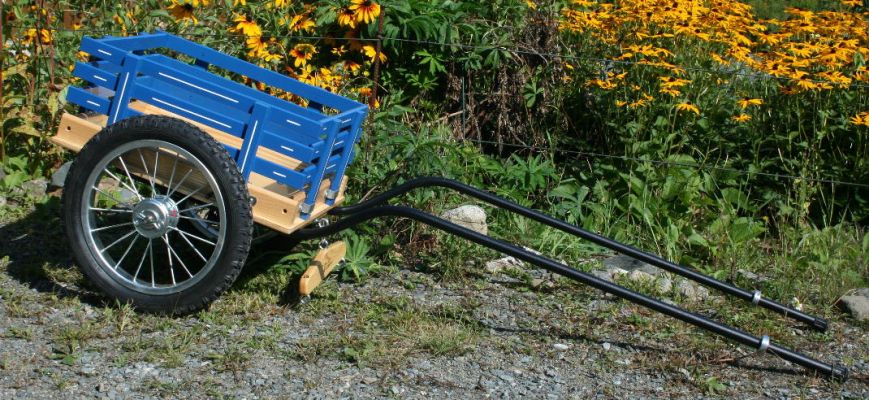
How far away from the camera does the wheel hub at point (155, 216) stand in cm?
439

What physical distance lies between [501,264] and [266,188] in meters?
1.43

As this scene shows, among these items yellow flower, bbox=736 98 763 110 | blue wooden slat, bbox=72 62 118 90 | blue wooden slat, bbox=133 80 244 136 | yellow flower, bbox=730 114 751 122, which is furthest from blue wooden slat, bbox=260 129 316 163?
yellow flower, bbox=730 114 751 122

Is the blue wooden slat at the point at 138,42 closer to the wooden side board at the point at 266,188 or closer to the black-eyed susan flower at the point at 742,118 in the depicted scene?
the wooden side board at the point at 266,188

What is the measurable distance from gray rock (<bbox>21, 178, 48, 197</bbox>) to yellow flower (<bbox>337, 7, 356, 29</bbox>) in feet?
6.46

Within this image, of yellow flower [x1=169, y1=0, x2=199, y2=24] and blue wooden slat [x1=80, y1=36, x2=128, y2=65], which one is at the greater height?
yellow flower [x1=169, y1=0, x2=199, y2=24]

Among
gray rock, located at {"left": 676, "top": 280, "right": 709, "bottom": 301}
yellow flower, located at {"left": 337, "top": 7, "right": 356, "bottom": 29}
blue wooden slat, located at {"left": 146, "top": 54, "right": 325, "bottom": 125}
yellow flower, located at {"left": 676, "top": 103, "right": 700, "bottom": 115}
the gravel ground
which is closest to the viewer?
the gravel ground

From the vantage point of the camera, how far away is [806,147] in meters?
5.92

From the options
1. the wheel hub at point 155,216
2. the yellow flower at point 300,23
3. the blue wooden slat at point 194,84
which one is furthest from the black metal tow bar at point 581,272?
the yellow flower at point 300,23

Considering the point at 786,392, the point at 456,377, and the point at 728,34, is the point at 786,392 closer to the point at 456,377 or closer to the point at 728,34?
the point at 456,377

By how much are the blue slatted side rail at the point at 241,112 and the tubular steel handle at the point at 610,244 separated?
343 millimetres

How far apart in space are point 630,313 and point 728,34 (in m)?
2.33

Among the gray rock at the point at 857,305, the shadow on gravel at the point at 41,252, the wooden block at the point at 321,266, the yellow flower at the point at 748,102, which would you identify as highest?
the yellow flower at the point at 748,102

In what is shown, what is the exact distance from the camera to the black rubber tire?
4207 millimetres

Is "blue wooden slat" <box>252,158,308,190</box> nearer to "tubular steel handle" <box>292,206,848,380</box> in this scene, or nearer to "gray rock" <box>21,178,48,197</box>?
"tubular steel handle" <box>292,206,848,380</box>
